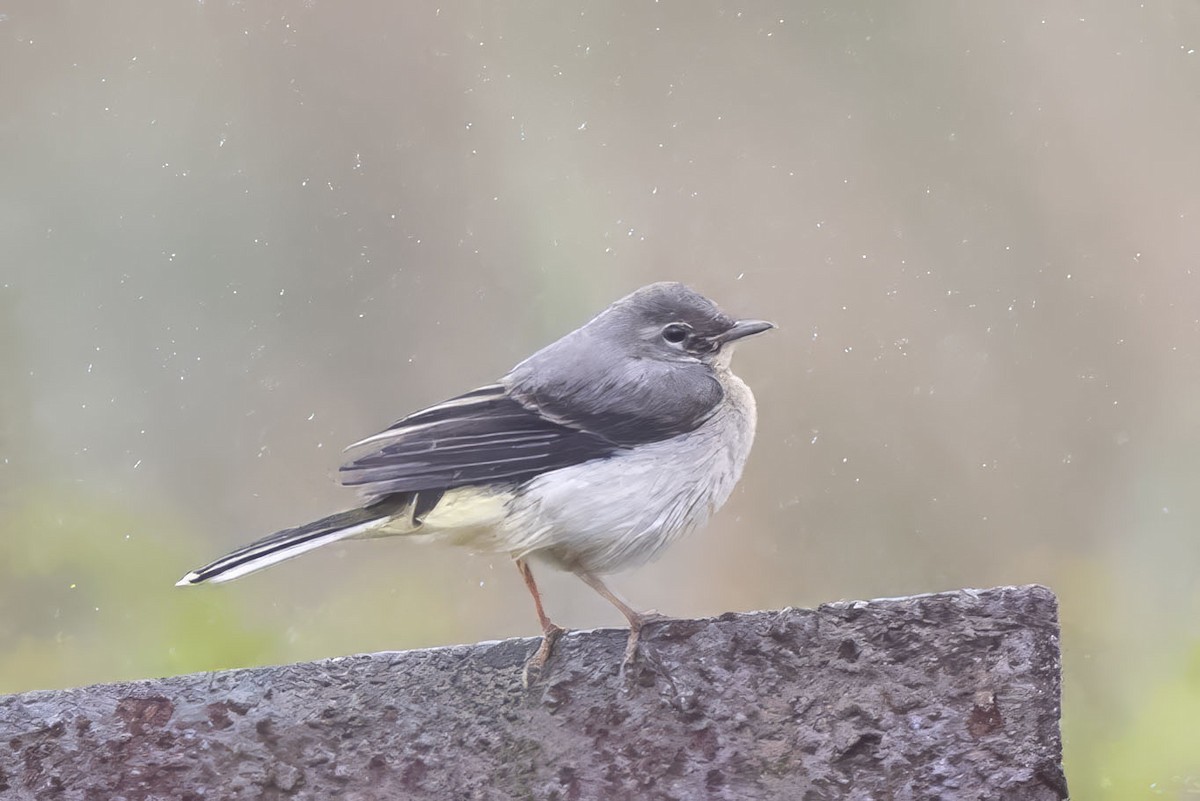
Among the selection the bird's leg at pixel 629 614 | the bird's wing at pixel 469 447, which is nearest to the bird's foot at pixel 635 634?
the bird's leg at pixel 629 614

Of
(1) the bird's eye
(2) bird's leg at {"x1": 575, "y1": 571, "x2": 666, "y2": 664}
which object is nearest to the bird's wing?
(2) bird's leg at {"x1": 575, "y1": 571, "x2": 666, "y2": 664}

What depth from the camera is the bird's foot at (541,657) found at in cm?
145

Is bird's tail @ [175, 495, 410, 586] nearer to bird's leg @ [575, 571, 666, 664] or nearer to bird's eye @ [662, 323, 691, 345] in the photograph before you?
bird's leg @ [575, 571, 666, 664]

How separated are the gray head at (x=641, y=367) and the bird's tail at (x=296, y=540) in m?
0.32

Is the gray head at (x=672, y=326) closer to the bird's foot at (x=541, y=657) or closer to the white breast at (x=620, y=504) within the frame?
the white breast at (x=620, y=504)

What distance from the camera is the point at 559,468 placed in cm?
208

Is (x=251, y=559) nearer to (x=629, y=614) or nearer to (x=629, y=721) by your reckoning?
(x=629, y=614)

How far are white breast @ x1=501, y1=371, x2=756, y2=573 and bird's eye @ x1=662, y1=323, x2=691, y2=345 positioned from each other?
0.25 m

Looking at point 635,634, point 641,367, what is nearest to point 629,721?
point 635,634

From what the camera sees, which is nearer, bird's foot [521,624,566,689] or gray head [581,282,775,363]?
bird's foot [521,624,566,689]

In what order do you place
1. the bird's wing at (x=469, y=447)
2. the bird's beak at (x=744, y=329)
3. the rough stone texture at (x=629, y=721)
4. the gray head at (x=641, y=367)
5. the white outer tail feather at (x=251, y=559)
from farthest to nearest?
the bird's beak at (x=744, y=329) < the gray head at (x=641, y=367) < the bird's wing at (x=469, y=447) < the white outer tail feather at (x=251, y=559) < the rough stone texture at (x=629, y=721)

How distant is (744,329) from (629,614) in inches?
28.9

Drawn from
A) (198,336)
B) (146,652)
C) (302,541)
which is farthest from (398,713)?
(198,336)

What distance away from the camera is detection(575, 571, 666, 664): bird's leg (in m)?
1.46
